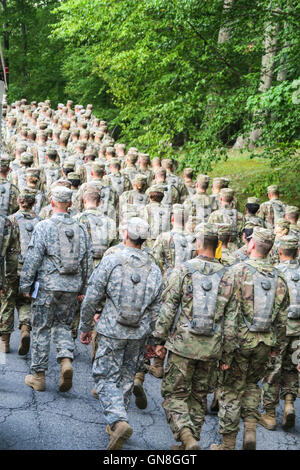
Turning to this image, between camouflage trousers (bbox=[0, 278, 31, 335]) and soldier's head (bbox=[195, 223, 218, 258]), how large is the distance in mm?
2995

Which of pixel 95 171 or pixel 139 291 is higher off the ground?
pixel 95 171

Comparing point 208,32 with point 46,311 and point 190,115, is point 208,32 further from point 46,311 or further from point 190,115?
point 46,311

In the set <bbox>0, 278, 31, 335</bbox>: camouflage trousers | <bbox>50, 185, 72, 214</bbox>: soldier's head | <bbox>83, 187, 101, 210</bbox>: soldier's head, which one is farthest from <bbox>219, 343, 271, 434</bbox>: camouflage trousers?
<bbox>83, 187, 101, 210</bbox>: soldier's head

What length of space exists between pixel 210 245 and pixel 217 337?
880mm

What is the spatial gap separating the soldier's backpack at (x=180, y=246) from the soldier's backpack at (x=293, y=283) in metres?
1.56

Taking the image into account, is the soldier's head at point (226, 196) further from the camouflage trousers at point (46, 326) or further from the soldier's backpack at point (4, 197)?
the camouflage trousers at point (46, 326)

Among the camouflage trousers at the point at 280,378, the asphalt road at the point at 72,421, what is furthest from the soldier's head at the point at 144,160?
the camouflage trousers at the point at 280,378

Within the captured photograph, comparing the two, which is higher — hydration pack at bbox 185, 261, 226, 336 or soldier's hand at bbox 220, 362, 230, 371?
hydration pack at bbox 185, 261, 226, 336

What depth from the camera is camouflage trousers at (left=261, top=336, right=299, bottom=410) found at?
21.0ft

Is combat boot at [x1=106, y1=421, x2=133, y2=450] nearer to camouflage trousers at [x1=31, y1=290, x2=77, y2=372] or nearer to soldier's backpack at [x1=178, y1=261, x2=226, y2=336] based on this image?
soldier's backpack at [x1=178, y1=261, x2=226, y2=336]

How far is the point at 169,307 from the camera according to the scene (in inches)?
211

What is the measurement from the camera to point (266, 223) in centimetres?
1023

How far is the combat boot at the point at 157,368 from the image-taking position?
7.23 m
